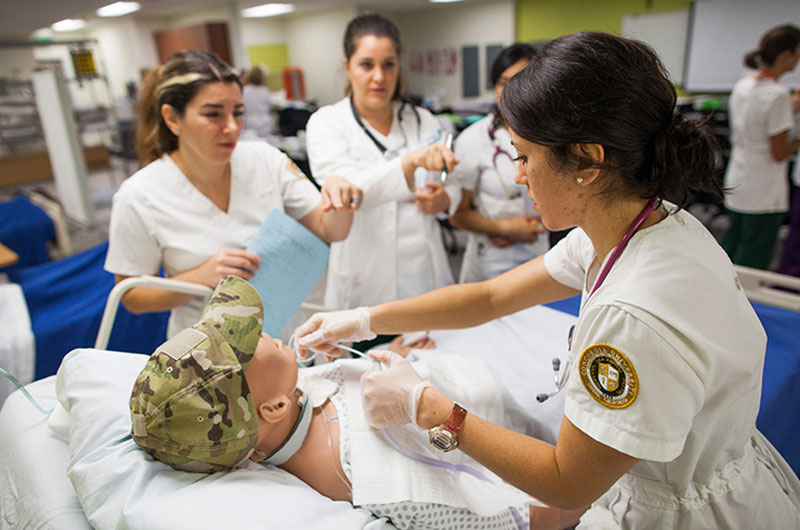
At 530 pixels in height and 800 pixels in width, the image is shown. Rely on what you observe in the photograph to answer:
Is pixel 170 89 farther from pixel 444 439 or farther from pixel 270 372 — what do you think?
pixel 444 439

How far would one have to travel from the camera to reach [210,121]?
1532 millimetres

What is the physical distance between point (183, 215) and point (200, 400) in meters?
0.84

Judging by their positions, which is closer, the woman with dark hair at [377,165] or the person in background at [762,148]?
the woman with dark hair at [377,165]

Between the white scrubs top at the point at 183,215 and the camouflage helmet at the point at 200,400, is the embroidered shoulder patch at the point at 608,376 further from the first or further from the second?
the white scrubs top at the point at 183,215

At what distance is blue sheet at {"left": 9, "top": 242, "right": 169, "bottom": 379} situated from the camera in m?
2.22

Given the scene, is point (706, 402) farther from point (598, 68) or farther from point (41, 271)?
point (41, 271)

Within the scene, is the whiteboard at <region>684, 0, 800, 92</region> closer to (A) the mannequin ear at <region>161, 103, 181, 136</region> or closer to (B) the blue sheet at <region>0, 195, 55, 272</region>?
(A) the mannequin ear at <region>161, 103, 181, 136</region>

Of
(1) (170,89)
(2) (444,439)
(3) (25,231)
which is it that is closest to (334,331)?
(2) (444,439)

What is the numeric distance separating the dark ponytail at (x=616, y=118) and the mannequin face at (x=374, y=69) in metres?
1.17

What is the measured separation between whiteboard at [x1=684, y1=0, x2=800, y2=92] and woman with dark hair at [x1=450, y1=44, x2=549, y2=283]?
524 centimetres

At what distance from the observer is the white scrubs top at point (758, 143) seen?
295 centimetres

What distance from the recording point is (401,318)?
129 centimetres

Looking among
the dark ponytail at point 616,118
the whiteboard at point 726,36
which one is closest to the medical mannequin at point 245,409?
the dark ponytail at point 616,118

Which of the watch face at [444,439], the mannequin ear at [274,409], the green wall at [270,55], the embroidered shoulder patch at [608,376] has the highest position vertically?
the green wall at [270,55]
